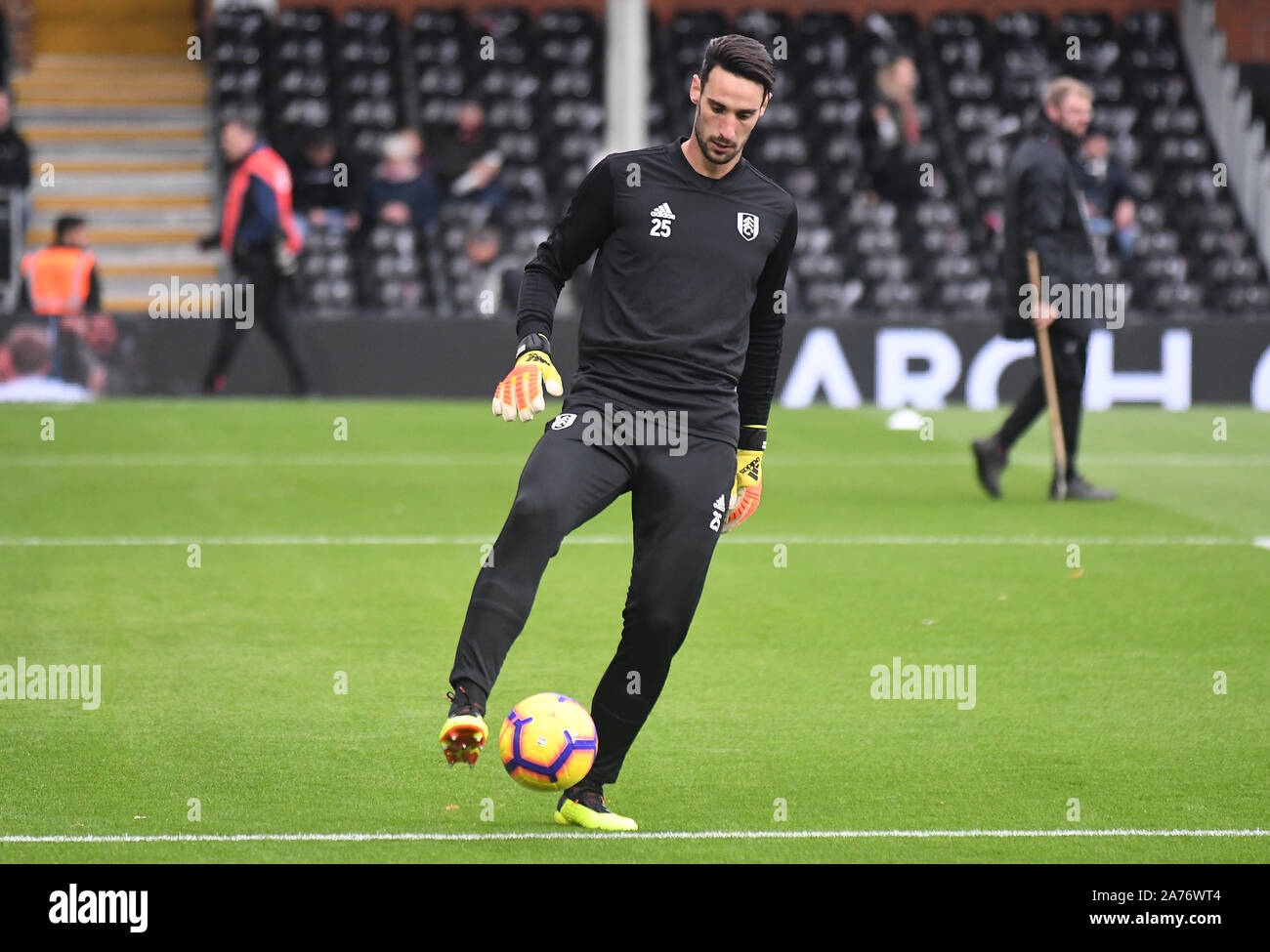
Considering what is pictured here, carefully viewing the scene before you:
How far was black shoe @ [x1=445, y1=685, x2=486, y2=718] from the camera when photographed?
16.1ft

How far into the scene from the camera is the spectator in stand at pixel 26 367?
1848 cm

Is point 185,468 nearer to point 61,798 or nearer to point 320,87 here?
point 61,798

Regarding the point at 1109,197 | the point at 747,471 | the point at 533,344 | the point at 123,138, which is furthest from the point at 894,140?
the point at 533,344

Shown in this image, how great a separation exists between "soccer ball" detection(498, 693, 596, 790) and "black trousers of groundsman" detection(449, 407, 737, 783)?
0.74 ft

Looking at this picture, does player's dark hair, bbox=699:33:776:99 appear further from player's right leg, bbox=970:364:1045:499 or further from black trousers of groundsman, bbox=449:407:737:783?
player's right leg, bbox=970:364:1045:499

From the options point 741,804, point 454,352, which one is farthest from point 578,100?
point 741,804

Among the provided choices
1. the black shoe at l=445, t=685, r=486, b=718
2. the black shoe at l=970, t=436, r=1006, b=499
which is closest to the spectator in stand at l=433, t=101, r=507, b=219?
the black shoe at l=970, t=436, r=1006, b=499

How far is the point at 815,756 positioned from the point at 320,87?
19.3m

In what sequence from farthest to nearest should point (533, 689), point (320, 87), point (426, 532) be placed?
point (320, 87)
point (426, 532)
point (533, 689)

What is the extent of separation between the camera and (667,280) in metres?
5.53

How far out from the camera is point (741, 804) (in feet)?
19.0

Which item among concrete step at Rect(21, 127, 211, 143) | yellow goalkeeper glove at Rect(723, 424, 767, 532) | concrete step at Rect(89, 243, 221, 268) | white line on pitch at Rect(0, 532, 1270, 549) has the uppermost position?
concrete step at Rect(21, 127, 211, 143)

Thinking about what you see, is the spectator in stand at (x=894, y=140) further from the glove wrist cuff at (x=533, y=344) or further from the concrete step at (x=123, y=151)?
the glove wrist cuff at (x=533, y=344)
